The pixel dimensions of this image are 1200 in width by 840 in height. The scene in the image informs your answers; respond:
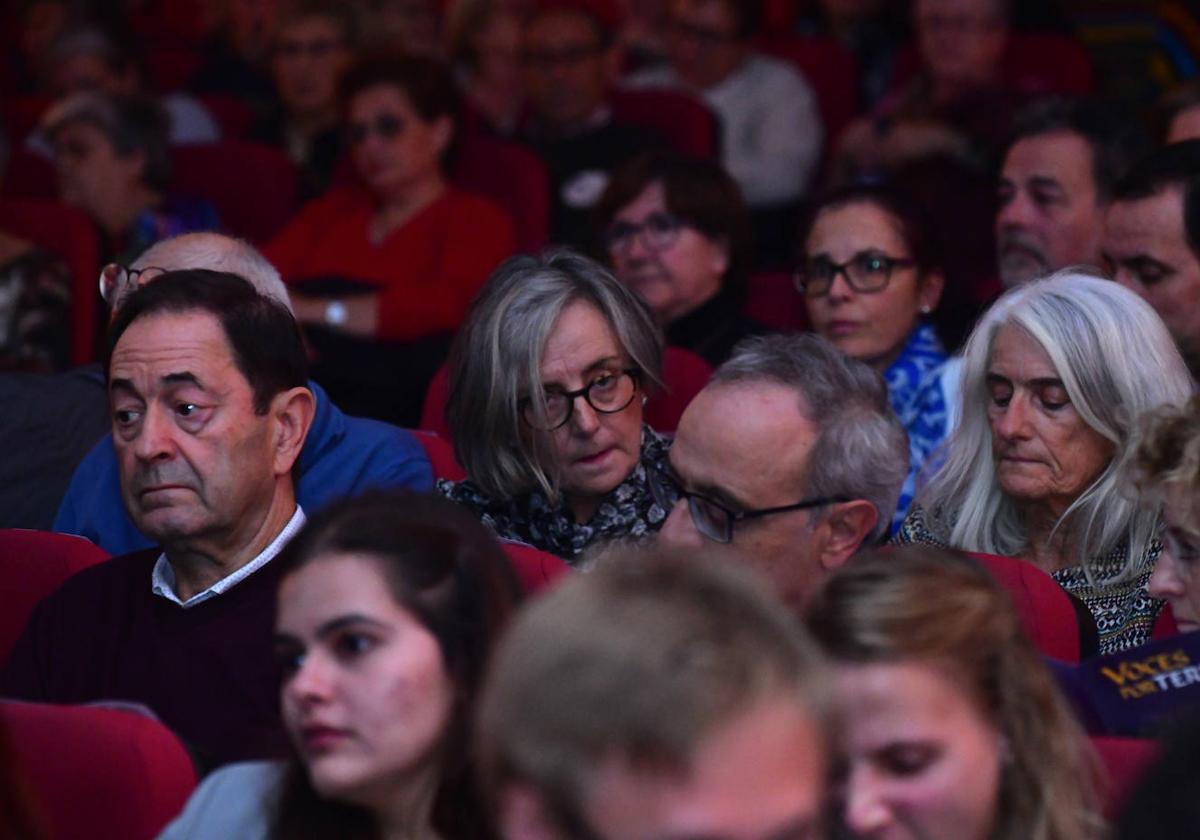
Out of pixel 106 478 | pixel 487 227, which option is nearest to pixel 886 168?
pixel 487 227

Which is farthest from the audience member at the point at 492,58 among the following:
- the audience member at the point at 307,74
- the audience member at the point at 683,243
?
the audience member at the point at 683,243

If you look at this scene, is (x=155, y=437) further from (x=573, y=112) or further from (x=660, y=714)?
(x=573, y=112)

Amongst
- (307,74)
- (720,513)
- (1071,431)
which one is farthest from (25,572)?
(307,74)

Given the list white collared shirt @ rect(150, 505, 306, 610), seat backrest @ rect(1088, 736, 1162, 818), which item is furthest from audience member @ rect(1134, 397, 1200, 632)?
white collared shirt @ rect(150, 505, 306, 610)

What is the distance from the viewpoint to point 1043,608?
2.25 meters

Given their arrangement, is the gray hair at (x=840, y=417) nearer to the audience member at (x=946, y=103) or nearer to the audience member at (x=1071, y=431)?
the audience member at (x=1071, y=431)

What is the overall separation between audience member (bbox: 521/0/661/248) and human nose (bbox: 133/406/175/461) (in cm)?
252

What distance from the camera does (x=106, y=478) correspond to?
10.0 ft

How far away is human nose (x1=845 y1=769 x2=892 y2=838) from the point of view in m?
1.62

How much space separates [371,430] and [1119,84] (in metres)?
3.47

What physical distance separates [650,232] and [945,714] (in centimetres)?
246

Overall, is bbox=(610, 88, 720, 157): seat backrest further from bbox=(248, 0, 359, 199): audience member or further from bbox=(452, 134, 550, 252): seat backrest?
bbox=(248, 0, 359, 199): audience member

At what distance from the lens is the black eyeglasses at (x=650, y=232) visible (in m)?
3.98

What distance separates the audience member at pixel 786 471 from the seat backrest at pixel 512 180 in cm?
233
